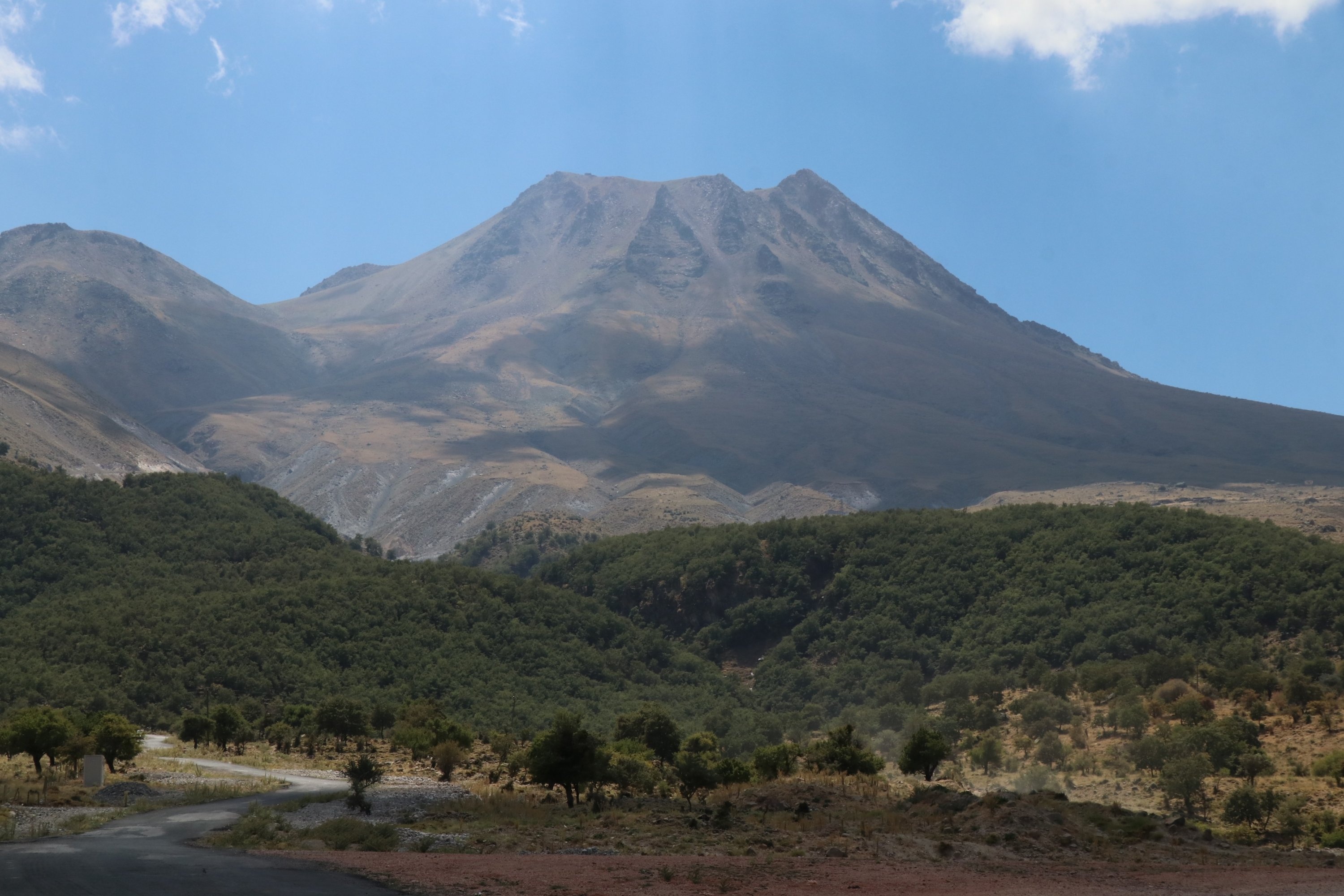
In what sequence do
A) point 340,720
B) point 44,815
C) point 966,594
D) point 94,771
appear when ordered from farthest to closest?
point 966,594
point 340,720
point 94,771
point 44,815

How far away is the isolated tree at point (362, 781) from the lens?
29.7 m

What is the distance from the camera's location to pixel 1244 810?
32781 millimetres

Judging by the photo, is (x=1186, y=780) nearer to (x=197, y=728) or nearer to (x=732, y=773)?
(x=732, y=773)

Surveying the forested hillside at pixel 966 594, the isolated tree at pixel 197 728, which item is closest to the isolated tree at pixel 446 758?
the isolated tree at pixel 197 728

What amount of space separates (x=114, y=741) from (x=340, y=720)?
1476 cm

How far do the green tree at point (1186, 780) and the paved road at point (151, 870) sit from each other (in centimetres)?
2810

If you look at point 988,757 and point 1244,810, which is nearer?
point 1244,810

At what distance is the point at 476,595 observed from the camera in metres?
88.9

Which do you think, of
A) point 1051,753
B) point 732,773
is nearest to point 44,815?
point 732,773

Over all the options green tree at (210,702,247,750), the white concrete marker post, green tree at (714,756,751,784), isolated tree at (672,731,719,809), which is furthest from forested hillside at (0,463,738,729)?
isolated tree at (672,731,719,809)

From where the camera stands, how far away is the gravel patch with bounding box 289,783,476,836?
2838 cm

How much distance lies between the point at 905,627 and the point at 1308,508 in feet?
247

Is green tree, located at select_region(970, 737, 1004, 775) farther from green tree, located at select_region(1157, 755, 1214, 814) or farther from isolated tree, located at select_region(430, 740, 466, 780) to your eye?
isolated tree, located at select_region(430, 740, 466, 780)

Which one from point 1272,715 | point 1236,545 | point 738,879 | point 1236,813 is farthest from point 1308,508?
point 738,879
